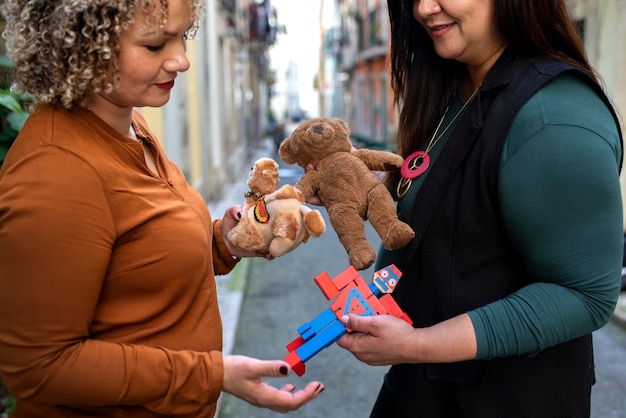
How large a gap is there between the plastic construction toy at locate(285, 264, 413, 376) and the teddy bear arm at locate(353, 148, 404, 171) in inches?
12.0

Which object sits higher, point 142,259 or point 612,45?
point 142,259

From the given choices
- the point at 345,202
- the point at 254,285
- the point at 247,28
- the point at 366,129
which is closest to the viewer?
the point at 345,202

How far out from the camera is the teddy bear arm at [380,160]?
1637mm

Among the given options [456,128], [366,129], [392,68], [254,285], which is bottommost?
[366,129]

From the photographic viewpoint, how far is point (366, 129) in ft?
85.3

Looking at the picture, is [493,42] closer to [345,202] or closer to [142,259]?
[345,202]

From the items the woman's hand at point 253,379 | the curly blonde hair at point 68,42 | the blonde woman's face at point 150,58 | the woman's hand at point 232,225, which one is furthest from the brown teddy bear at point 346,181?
the curly blonde hair at point 68,42

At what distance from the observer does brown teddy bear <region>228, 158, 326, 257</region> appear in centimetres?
152

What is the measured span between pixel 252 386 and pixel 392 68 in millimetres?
1025

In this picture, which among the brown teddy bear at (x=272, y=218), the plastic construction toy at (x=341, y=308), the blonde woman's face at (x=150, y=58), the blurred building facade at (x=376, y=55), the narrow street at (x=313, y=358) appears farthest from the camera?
the blurred building facade at (x=376, y=55)

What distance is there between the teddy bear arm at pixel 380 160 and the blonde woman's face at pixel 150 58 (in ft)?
1.83

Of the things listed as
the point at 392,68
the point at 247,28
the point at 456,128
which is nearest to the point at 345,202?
the point at 456,128

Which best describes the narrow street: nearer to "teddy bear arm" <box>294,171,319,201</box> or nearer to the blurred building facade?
"teddy bear arm" <box>294,171,319,201</box>

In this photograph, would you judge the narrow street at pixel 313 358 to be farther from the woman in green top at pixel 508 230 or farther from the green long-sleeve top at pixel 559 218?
the green long-sleeve top at pixel 559 218
